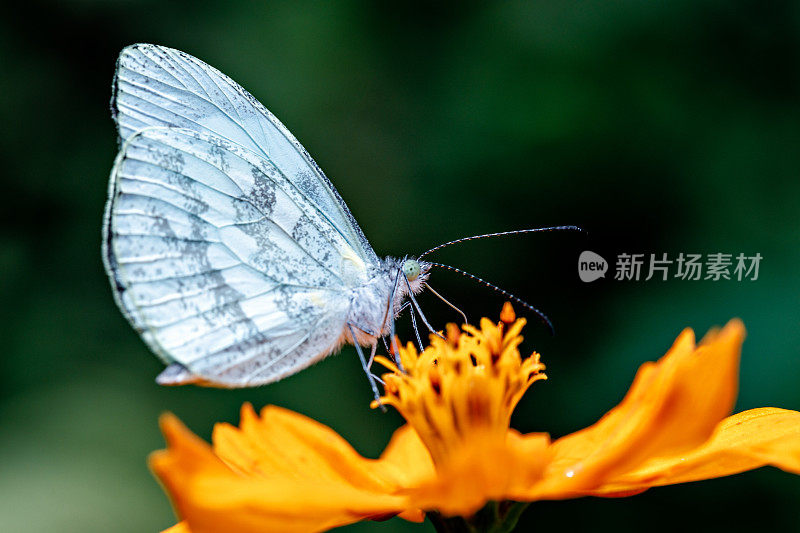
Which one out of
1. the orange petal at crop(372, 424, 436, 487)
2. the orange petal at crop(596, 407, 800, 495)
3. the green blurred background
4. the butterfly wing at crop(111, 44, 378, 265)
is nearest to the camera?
the orange petal at crop(596, 407, 800, 495)

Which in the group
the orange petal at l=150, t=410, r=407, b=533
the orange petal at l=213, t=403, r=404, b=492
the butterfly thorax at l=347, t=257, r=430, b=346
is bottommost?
the orange petal at l=150, t=410, r=407, b=533

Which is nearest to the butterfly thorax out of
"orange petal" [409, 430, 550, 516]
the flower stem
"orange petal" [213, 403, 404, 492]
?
"orange petal" [213, 403, 404, 492]

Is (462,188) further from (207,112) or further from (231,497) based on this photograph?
(231,497)

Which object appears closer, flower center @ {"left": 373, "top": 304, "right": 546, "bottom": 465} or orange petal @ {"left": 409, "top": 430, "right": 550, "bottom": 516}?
orange petal @ {"left": 409, "top": 430, "right": 550, "bottom": 516}

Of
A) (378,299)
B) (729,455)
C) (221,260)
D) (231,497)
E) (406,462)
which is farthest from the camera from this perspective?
(378,299)

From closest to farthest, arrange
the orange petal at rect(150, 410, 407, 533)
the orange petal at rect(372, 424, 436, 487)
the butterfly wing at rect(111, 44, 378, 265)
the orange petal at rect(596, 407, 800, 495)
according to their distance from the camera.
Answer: the orange petal at rect(150, 410, 407, 533)
the orange petal at rect(596, 407, 800, 495)
the orange petal at rect(372, 424, 436, 487)
the butterfly wing at rect(111, 44, 378, 265)

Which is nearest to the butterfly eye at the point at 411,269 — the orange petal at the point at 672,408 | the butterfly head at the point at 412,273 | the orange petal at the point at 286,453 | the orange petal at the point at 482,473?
the butterfly head at the point at 412,273

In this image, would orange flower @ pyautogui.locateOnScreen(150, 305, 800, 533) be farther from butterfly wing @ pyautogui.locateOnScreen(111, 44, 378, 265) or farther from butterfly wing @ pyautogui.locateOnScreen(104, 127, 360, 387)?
butterfly wing @ pyautogui.locateOnScreen(111, 44, 378, 265)

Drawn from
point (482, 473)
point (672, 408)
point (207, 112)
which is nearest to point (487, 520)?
point (482, 473)
